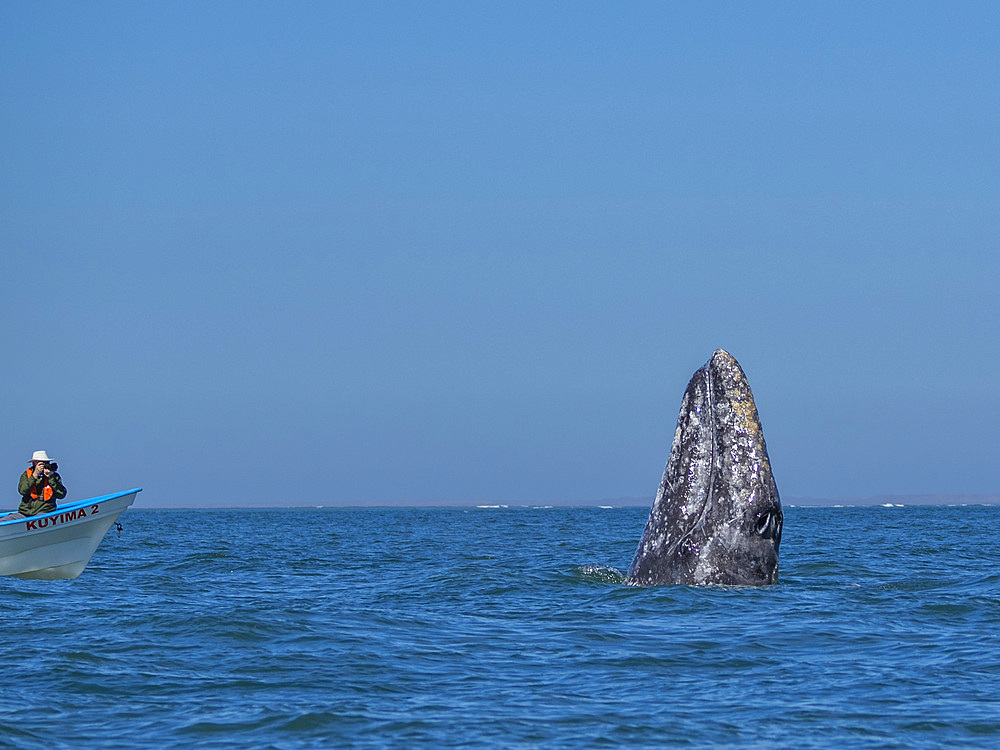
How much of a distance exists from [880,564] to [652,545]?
9755 millimetres

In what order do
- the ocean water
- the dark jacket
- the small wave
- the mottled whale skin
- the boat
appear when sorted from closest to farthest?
the ocean water, the mottled whale skin, the small wave, the boat, the dark jacket

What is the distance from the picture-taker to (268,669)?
10.9 meters

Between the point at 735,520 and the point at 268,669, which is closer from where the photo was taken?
the point at 268,669

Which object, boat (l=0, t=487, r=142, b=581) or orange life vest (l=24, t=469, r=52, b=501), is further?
orange life vest (l=24, t=469, r=52, b=501)

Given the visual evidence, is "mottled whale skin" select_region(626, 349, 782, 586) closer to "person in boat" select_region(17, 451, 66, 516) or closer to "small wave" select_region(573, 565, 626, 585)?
"small wave" select_region(573, 565, 626, 585)

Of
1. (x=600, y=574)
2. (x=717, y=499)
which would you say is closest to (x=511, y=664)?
(x=717, y=499)

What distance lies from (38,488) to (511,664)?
13201mm

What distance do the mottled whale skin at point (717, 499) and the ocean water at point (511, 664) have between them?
1.06 feet

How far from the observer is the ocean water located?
8539mm

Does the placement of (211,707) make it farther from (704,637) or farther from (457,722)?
(704,637)

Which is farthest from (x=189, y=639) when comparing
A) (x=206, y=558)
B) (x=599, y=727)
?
(x=206, y=558)

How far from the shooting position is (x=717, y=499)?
13453mm

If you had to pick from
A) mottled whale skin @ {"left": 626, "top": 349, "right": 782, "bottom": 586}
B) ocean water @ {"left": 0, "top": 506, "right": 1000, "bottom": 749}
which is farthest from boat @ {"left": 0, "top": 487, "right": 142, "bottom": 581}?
mottled whale skin @ {"left": 626, "top": 349, "right": 782, "bottom": 586}

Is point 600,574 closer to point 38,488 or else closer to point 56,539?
point 56,539
